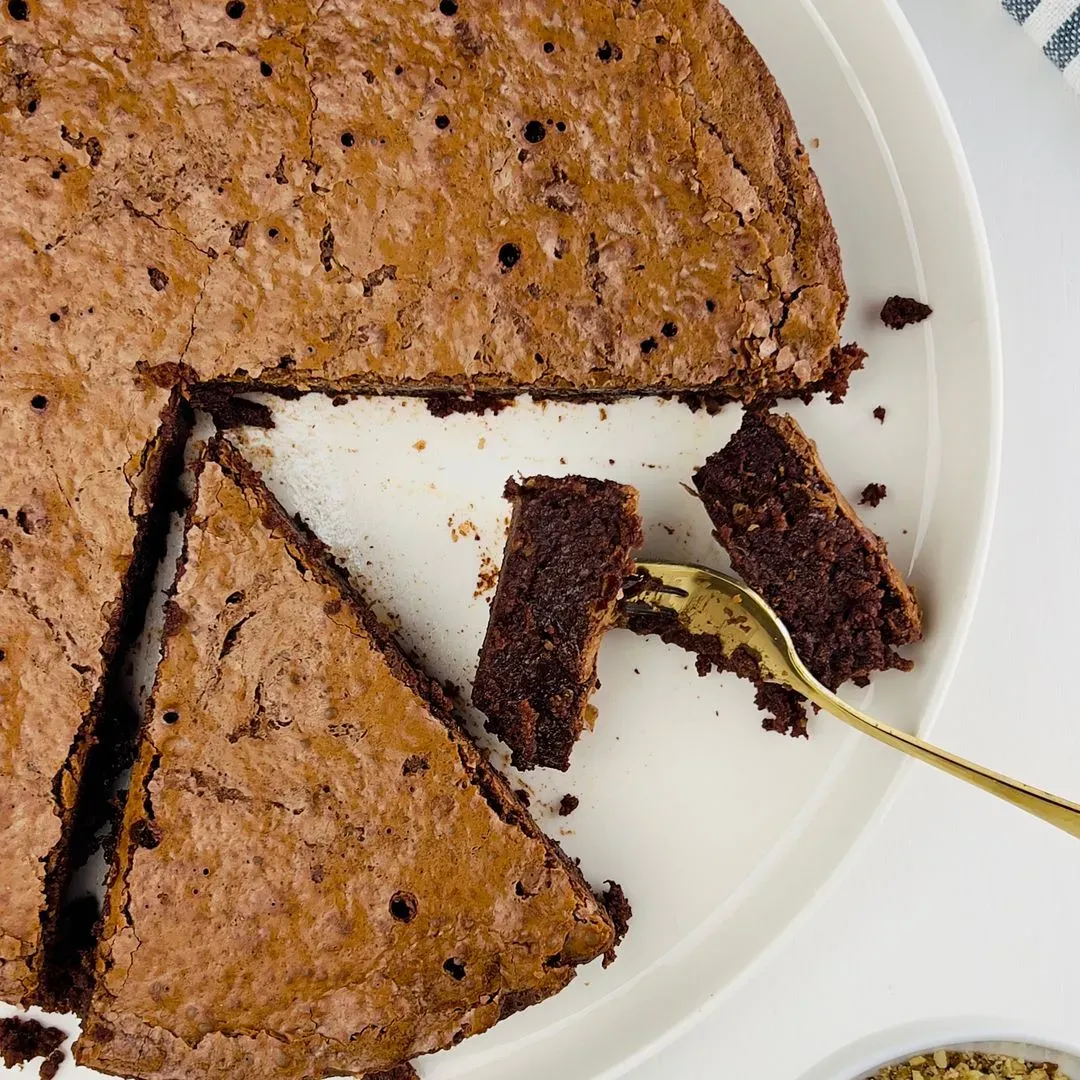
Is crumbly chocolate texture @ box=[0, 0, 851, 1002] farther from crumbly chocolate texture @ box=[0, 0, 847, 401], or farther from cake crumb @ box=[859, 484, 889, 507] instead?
cake crumb @ box=[859, 484, 889, 507]

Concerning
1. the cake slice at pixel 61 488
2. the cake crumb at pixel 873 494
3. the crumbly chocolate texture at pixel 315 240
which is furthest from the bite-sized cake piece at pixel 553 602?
the cake slice at pixel 61 488

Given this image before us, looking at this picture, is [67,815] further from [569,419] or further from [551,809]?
[569,419]

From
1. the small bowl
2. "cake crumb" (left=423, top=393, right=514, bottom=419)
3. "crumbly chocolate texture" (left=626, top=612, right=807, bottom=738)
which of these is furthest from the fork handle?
"cake crumb" (left=423, top=393, right=514, bottom=419)

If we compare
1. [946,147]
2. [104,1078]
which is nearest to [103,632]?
[104,1078]

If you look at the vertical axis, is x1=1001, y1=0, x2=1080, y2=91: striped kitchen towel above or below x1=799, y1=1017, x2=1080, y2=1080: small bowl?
above

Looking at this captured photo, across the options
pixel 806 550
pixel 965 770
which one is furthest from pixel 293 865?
pixel 965 770

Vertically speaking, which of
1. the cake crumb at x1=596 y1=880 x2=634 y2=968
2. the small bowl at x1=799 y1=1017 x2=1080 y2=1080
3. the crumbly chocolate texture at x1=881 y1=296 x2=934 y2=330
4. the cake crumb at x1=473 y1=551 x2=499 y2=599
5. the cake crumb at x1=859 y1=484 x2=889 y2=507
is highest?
the crumbly chocolate texture at x1=881 y1=296 x2=934 y2=330

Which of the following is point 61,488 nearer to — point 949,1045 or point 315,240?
point 315,240
